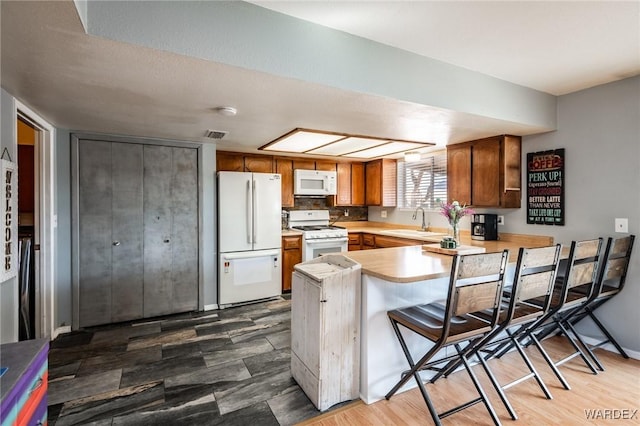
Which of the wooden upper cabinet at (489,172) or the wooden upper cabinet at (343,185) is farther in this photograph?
the wooden upper cabinet at (343,185)

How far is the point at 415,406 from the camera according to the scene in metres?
2.03

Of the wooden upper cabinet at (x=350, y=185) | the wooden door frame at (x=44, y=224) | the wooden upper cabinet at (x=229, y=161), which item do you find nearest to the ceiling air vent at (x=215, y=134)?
the wooden upper cabinet at (x=229, y=161)

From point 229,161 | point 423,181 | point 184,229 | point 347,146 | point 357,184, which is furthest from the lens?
point 357,184

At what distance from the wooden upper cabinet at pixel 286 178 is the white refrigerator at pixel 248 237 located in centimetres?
61

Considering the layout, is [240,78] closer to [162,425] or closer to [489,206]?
[162,425]

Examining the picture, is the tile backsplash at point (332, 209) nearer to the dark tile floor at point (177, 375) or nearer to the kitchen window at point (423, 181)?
the kitchen window at point (423, 181)

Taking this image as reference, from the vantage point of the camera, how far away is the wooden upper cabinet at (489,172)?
3246 mm

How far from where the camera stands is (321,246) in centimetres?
462

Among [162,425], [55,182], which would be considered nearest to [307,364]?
[162,425]

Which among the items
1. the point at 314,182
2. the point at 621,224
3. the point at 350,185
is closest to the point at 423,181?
the point at 350,185

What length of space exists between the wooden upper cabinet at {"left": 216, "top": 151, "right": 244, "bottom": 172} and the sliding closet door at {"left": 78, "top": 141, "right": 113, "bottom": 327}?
1334mm

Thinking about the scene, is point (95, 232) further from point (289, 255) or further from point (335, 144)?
point (335, 144)

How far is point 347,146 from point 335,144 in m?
0.23

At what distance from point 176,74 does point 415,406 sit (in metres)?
2.49
